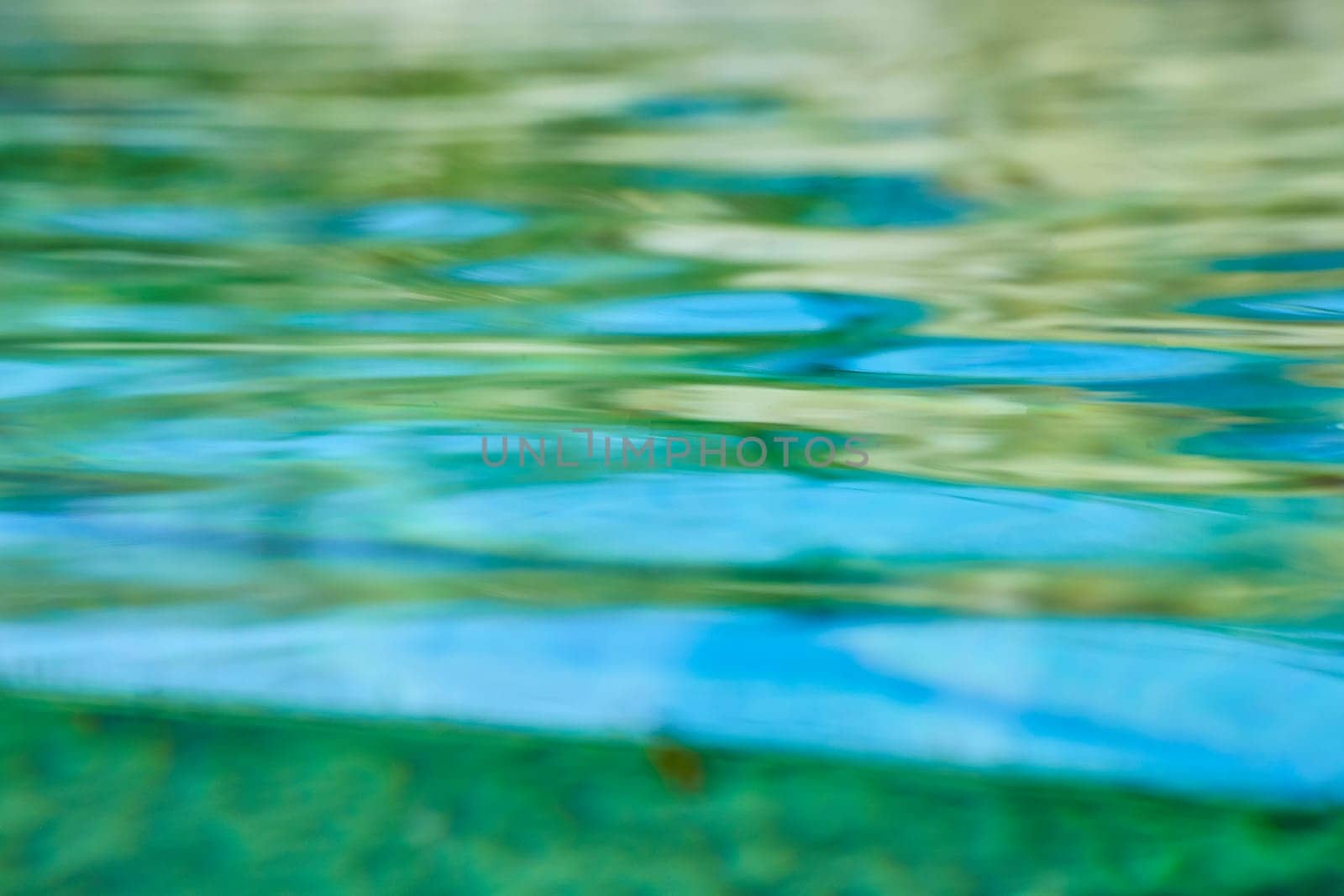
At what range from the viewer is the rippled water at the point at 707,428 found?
0.42 metres

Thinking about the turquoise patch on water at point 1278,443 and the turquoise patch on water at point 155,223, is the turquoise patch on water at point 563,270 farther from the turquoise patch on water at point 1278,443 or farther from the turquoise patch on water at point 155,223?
the turquoise patch on water at point 1278,443

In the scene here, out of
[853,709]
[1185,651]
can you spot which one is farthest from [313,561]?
[1185,651]

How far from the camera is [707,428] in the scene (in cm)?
63

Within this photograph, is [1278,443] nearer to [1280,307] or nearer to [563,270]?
[1280,307]

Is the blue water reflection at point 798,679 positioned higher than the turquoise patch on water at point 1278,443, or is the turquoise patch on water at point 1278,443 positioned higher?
the turquoise patch on water at point 1278,443

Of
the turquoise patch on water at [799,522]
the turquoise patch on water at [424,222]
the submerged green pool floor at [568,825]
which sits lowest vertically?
the submerged green pool floor at [568,825]

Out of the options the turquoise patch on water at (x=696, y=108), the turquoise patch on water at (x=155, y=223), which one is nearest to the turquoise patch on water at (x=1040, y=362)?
the turquoise patch on water at (x=155, y=223)

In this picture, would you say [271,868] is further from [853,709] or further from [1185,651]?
[1185,651]

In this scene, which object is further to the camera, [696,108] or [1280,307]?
[696,108]

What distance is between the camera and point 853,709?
1.35 feet

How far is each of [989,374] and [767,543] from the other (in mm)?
227

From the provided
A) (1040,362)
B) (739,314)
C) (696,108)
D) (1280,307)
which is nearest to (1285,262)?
(1280,307)

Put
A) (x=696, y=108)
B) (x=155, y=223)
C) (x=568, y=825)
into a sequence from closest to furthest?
(x=568, y=825) < (x=155, y=223) < (x=696, y=108)

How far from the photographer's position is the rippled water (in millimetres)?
422
